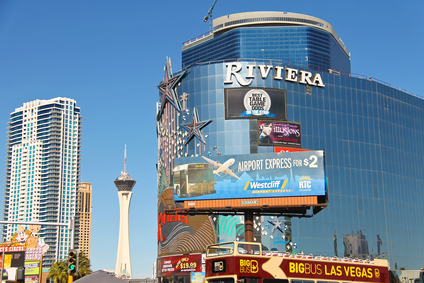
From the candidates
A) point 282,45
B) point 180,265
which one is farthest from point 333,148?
point 282,45

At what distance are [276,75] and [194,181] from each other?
42.6 m

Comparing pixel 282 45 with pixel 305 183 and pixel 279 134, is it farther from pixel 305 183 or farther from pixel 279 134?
pixel 305 183

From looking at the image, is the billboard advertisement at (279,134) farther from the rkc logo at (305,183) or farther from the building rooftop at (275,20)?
the building rooftop at (275,20)

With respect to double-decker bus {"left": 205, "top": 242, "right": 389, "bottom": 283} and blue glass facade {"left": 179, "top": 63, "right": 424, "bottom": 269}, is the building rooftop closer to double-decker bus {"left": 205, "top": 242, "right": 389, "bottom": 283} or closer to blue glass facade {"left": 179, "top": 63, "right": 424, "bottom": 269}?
blue glass facade {"left": 179, "top": 63, "right": 424, "bottom": 269}

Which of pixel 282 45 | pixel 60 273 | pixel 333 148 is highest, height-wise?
pixel 282 45

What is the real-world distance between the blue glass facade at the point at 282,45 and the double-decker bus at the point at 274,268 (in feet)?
489

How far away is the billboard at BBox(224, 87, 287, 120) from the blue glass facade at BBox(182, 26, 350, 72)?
313 feet

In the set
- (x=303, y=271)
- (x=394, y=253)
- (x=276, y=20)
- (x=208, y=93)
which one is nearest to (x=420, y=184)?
(x=394, y=253)

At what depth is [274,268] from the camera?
27.3m

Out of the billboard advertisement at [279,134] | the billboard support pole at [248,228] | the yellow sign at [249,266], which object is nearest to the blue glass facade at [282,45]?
the billboard advertisement at [279,134]

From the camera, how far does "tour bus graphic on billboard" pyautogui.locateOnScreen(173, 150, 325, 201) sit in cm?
4241

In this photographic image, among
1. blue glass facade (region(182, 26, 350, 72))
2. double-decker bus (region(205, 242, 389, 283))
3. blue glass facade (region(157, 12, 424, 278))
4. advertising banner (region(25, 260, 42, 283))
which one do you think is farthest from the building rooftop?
double-decker bus (region(205, 242, 389, 283))

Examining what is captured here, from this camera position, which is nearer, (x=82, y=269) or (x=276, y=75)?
(x=276, y=75)

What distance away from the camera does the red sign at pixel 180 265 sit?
7775cm
